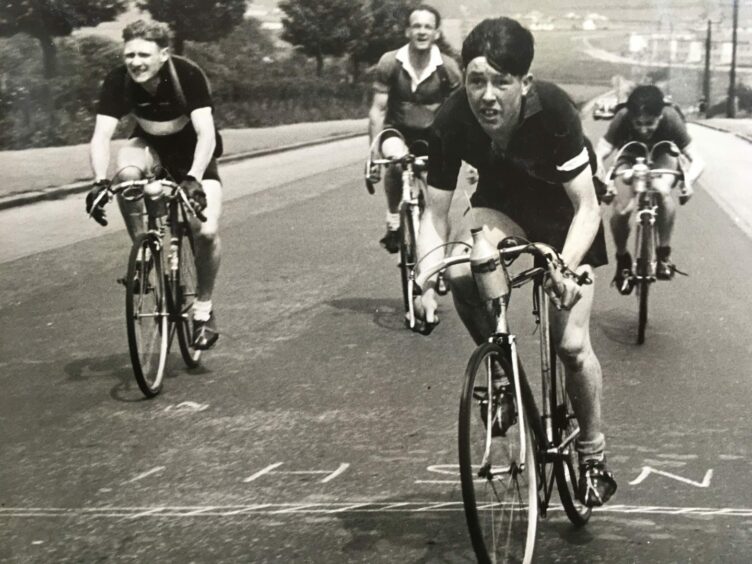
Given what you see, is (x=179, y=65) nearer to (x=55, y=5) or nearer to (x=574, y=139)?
(x=55, y=5)

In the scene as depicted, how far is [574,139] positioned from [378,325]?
11.1 ft

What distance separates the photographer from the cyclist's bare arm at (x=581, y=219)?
3.96m

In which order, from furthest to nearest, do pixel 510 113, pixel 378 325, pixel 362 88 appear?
pixel 378 325, pixel 362 88, pixel 510 113

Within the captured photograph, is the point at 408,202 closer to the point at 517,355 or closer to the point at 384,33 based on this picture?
the point at 384,33

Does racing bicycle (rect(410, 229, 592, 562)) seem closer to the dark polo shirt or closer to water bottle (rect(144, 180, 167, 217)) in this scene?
the dark polo shirt

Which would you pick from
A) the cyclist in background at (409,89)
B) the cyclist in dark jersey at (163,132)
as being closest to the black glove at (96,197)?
the cyclist in dark jersey at (163,132)

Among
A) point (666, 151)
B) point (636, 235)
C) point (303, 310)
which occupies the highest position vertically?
point (666, 151)

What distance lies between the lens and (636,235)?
6977 mm

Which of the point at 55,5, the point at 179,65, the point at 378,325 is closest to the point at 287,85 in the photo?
the point at 179,65

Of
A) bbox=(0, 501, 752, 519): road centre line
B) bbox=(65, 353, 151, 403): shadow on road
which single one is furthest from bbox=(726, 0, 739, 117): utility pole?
bbox=(65, 353, 151, 403): shadow on road

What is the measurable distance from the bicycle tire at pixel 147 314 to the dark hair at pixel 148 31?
81 cm

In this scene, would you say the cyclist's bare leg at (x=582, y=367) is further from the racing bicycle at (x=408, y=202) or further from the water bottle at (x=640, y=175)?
the racing bicycle at (x=408, y=202)

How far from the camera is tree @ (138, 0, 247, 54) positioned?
576 centimetres

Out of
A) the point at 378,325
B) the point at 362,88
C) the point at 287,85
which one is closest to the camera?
the point at 287,85
